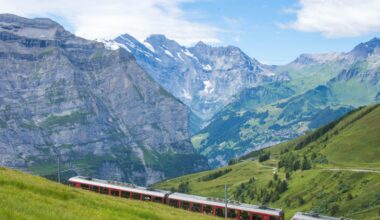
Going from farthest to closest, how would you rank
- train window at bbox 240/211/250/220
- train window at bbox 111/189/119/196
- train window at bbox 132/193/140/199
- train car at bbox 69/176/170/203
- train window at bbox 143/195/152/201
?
train window at bbox 111/189/119/196 < train window at bbox 132/193/140/199 < train window at bbox 143/195/152/201 < train car at bbox 69/176/170/203 < train window at bbox 240/211/250/220

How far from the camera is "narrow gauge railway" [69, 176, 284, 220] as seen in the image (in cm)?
8712

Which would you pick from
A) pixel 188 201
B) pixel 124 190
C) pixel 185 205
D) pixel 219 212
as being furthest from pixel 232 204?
pixel 124 190

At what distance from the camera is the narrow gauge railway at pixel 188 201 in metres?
87.1

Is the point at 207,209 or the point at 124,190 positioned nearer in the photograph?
the point at 207,209

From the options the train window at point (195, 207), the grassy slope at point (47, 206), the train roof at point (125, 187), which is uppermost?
the grassy slope at point (47, 206)

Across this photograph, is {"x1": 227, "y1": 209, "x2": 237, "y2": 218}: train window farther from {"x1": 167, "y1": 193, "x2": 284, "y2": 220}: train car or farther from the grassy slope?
the grassy slope

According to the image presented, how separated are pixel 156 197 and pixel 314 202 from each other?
366 ft

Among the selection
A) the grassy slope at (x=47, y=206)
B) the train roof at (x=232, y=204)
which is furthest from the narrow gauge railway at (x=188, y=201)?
the grassy slope at (x=47, y=206)

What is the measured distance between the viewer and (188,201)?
A: 95.2m

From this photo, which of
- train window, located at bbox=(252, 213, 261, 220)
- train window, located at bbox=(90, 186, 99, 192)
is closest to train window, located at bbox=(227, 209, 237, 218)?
train window, located at bbox=(252, 213, 261, 220)

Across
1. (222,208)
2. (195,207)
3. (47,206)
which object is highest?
(47,206)

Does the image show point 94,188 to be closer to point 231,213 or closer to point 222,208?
point 222,208

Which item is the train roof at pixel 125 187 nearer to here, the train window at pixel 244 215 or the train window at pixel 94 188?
the train window at pixel 94 188

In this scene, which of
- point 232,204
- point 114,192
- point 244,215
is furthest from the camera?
point 114,192
